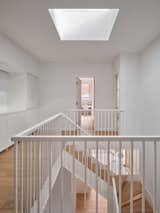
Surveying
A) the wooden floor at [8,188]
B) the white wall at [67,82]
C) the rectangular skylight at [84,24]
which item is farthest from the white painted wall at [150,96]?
the white wall at [67,82]

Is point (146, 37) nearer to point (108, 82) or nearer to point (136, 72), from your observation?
point (136, 72)

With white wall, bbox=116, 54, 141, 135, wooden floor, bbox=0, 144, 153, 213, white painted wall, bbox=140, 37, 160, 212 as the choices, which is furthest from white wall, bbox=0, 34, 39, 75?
white painted wall, bbox=140, 37, 160, 212

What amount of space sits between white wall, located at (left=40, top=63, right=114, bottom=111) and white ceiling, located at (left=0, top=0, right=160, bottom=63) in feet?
5.15

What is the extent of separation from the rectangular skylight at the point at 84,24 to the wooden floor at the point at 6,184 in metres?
2.80

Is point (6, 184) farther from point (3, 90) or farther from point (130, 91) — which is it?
point (130, 91)

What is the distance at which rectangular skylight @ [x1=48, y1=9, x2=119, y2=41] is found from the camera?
4.44 metres

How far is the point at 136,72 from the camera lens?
23.3 ft

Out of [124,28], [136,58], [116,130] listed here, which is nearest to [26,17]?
[124,28]

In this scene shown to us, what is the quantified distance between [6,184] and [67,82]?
18.6ft

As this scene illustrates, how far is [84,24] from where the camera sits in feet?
16.2

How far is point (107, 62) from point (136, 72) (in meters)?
1.76

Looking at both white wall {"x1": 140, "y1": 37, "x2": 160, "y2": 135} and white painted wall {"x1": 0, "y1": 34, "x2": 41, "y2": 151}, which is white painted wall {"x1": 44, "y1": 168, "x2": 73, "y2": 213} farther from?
white wall {"x1": 140, "y1": 37, "x2": 160, "y2": 135}

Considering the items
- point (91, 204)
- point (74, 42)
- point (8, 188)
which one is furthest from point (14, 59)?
point (91, 204)

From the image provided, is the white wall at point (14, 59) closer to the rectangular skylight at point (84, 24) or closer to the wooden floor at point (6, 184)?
the rectangular skylight at point (84, 24)
